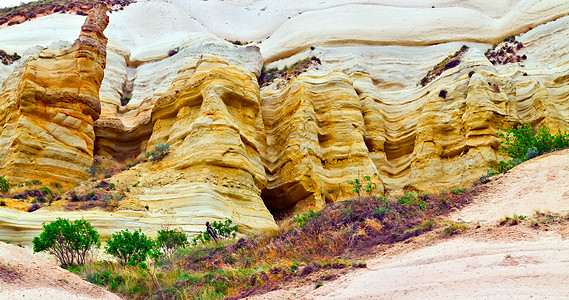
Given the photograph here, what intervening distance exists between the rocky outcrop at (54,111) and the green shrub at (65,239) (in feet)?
29.9

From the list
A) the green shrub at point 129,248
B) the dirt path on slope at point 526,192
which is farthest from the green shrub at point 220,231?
the dirt path on slope at point 526,192

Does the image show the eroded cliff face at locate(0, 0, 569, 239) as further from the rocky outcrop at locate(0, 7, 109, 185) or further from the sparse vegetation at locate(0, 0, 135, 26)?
the sparse vegetation at locate(0, 0, 135, 26)

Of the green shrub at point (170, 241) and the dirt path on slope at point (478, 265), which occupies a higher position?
the green shrub at point (170, 241)

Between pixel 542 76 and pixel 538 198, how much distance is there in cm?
1923

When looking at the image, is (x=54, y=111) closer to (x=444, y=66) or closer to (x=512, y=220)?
(x=512, y=220)

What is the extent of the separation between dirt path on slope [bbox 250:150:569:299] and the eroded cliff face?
32.9 ft

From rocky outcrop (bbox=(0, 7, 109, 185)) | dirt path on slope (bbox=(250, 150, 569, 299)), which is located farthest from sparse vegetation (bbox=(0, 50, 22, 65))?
dirt path on slope (bbox=(250, 150, 569, 299))

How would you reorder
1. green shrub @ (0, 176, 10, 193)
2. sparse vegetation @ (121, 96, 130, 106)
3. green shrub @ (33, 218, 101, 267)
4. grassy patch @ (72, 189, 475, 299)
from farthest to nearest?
sparse vegetation @ (121, 96, 130, 106), green shrub @ (0, 176, 10, 193), green shrub @ (33, 218, 101, 267), grassy patch @ (72, 189, 475, 299)

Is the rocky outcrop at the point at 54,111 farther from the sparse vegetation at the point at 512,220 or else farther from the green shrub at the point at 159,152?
the sparse vegetation at the point at 512,220

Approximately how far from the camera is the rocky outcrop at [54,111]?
23.2 metres

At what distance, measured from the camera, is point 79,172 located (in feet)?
79.3

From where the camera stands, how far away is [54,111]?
24828 mm

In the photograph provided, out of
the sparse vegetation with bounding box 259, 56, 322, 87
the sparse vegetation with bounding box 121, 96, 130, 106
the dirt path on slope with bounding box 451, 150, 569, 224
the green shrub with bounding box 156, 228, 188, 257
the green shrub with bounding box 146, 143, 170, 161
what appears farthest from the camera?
the sparse vegetation with bounding box 121, 96, 130, 106

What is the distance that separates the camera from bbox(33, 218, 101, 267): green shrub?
566 inches
